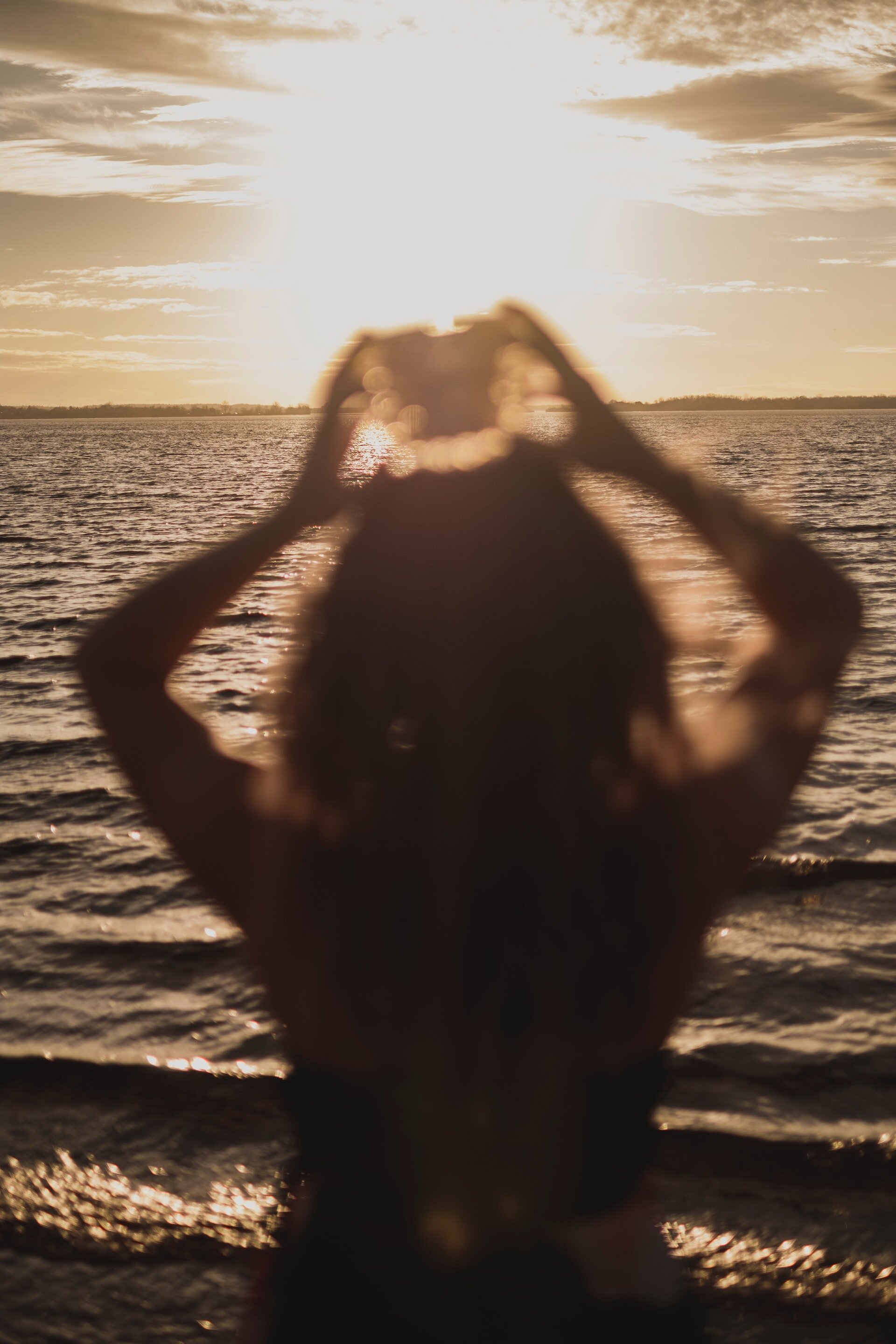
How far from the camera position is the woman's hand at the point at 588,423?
5.07 ft

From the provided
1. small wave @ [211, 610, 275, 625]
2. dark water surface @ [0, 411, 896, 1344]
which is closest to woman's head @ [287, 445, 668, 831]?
dark water surface @ [0, 411, 896, 1344]

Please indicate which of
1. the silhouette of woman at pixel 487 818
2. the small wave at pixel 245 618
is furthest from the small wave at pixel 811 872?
the small wave at pixel 245 618

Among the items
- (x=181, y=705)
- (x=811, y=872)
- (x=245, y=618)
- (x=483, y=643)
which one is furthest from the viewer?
(x=245, y=618)

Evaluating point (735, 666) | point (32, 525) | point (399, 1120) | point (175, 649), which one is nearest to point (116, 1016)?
point (399, 1120)

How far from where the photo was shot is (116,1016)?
14.9 feet

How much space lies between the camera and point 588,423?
156 cm

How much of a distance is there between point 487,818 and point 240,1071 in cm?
306

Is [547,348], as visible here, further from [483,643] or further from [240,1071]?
[240,1071]

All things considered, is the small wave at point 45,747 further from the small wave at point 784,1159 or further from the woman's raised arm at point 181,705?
the woman's raised arm at point 181,705

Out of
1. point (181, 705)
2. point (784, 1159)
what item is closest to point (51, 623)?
point (784, 1159)

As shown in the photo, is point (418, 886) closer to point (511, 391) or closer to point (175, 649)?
point (175, 649)

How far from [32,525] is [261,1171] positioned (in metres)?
28.3

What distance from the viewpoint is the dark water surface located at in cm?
296

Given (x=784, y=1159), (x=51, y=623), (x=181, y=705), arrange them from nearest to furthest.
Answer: (x=181, y=705) < (x=784, y=1159) < (x=51, y=623)
